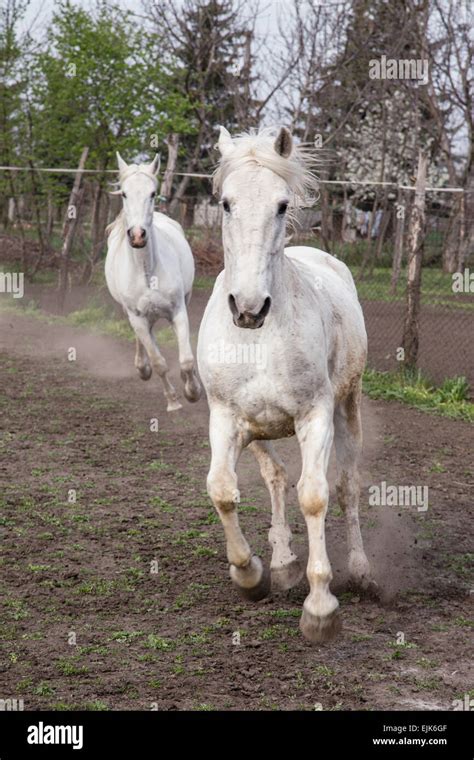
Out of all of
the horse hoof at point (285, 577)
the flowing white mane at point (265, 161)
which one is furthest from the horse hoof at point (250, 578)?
the flowing white mane at point (265, 161)

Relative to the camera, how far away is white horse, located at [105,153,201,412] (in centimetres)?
848

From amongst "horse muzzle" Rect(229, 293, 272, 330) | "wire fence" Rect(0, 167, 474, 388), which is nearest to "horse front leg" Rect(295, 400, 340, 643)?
"horse muzzle" Rect(229, 293, 272, 330)

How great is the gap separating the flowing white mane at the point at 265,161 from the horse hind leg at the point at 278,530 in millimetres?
1480

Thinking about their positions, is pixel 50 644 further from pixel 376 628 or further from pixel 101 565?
pixel 376 628

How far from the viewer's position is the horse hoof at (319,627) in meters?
3.95

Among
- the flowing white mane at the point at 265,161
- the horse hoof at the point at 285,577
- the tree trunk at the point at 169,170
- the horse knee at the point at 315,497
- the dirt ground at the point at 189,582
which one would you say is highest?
the tree trunk at the point at 169,170

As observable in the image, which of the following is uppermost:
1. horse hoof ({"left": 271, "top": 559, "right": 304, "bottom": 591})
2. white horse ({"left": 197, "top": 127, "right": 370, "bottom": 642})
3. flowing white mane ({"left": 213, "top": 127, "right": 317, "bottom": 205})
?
flowing white mane ({"left": 213, "top": 127, "right": 317, "bottom": 205})

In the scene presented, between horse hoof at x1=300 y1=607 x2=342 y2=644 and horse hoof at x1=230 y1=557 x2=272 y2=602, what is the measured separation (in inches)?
16.6

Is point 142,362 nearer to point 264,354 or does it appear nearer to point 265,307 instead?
point 264,354

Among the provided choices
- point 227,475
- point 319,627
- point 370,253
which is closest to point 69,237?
point 370,253

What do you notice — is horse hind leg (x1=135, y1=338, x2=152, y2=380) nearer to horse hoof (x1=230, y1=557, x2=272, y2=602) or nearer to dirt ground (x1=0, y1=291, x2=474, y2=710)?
dirt ground (x1=0, y1=291, x2=474, y2=710)

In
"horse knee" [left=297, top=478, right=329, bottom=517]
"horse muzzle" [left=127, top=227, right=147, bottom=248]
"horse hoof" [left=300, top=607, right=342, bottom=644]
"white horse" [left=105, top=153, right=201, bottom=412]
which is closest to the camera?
"horse hoof" [left=300, top=607, right=342, bottom=644]

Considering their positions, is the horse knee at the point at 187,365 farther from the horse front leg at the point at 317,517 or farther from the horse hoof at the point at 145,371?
the horse front leg at the point at 317,517

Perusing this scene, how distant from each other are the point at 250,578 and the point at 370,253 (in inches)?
637
